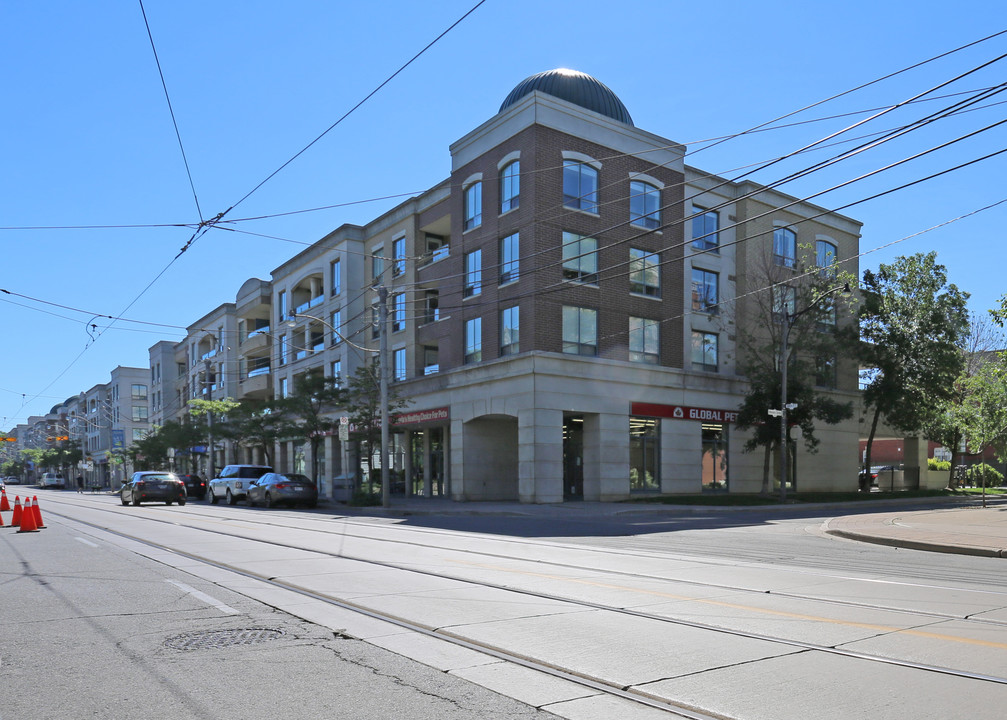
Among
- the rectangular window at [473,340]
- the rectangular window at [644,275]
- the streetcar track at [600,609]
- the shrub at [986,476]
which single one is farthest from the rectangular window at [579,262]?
the shrub at [986,476]

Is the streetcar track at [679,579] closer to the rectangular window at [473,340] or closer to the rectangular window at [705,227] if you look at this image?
the rectangular window at [473,340]

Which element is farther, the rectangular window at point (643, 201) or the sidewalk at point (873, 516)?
the rectangular window at point (643, 201)

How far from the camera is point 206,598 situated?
29.6 ft

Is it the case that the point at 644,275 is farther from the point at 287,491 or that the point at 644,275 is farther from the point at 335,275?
the point at 335,275

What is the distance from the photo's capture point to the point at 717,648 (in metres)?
6.54

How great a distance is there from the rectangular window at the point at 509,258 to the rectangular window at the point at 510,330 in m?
1.24

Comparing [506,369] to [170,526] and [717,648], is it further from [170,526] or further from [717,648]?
[717,648]

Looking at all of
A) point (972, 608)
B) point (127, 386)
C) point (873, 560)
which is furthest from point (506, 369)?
point (127, 386)

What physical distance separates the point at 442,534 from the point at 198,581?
8672mm

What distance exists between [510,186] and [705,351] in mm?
12282

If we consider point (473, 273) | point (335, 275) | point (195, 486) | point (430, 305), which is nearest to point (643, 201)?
point (473, 273)

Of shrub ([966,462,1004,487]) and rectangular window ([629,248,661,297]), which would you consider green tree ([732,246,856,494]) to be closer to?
rectangular window ([629,248,661,297])

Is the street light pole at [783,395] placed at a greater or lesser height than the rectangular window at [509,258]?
lesser

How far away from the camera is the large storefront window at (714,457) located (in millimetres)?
36812
